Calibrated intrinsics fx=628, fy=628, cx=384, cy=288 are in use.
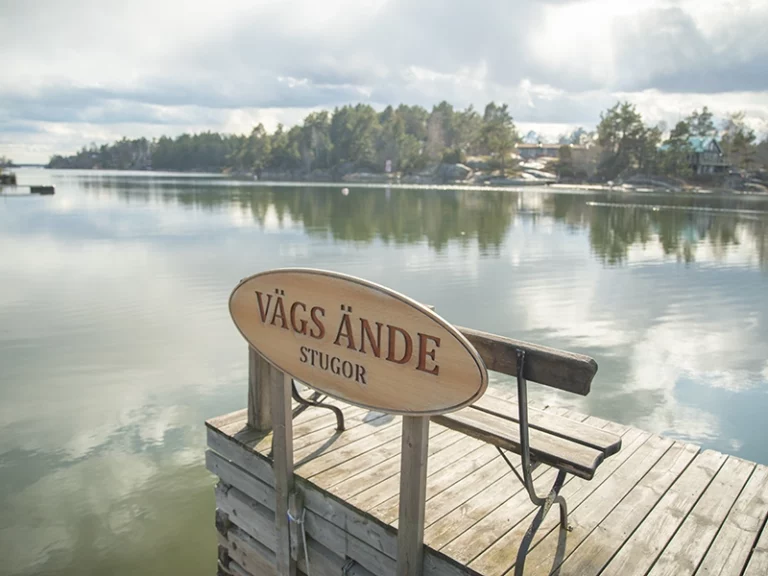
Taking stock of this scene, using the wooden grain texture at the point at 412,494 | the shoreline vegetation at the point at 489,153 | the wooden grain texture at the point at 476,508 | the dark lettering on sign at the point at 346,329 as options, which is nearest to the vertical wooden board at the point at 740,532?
the wooden grain texture at the point at 476,508

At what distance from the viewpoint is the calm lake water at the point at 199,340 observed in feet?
17.8

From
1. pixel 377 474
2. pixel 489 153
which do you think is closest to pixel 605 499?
pixel 377 474

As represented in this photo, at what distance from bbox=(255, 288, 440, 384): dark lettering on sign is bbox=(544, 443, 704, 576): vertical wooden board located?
1.21 m

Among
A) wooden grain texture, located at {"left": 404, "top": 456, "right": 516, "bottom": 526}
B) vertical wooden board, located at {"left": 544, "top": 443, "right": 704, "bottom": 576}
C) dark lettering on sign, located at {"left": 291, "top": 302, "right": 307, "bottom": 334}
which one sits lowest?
vertical wooden board, located at {"left": 544, "top": 443, "right": 704, "bottom": 576}

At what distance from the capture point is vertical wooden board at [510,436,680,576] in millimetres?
2971

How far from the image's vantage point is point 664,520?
336 centimetres

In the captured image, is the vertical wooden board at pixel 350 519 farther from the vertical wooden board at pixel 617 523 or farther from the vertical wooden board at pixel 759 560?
the vertical wooden board at pixel 759 560

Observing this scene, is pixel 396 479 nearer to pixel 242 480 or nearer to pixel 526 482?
pixel 526 482

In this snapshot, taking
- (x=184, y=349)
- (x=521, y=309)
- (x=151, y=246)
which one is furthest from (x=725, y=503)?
(x=151, y=246)

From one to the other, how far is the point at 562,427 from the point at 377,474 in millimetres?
1087

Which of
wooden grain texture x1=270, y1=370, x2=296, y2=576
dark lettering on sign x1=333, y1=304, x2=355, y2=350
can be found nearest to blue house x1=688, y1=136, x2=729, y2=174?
wooden grain texture x1=270, y1=370, x2=296, y2=576

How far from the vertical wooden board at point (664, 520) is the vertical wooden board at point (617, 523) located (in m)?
0.03

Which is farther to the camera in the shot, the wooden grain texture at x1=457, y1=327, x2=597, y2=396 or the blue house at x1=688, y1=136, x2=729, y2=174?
the blue house at x1=688, y1=136, x2=729, y2=174

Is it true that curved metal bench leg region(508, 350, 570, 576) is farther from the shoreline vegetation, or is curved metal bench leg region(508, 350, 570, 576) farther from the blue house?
the blue house
